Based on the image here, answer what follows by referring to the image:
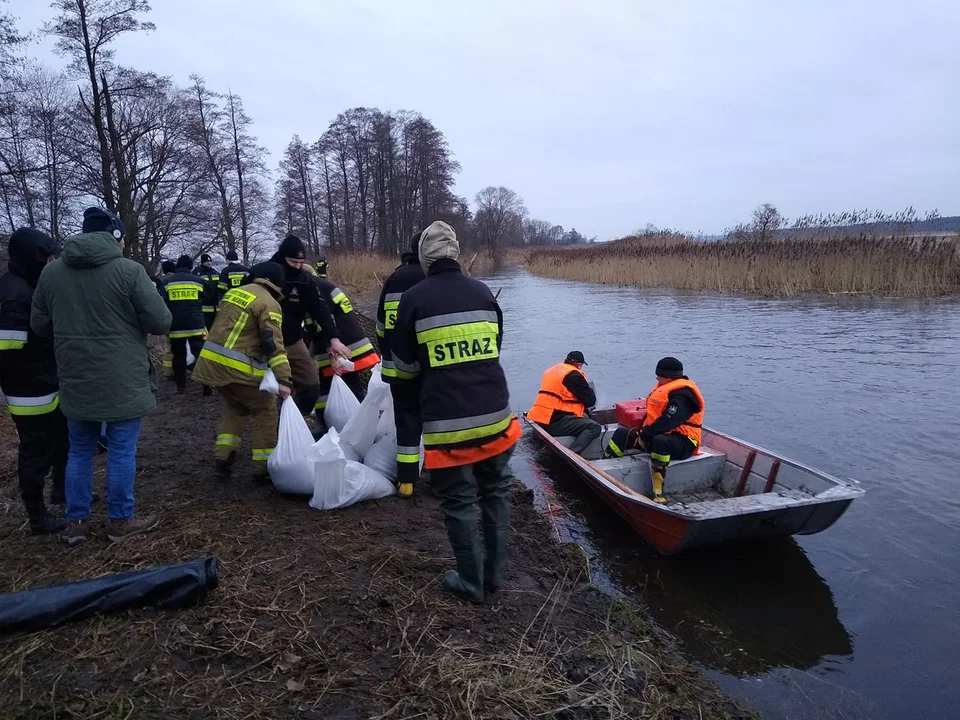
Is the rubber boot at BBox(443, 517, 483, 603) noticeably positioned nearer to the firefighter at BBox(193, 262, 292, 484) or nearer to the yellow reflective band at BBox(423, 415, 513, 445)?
the yellow reflective band at BBox(423, 415, 513, 445)

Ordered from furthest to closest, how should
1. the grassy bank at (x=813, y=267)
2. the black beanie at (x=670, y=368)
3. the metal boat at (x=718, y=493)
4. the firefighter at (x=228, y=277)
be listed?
1. the grassy bank at (x=813, y=267)
2. the firefighter at (x=228, y=277)
3. the black beanie at (x=670, y=368)
4. the metal boat at (x=718, y=493)

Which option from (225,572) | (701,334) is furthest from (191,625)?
(701,334)

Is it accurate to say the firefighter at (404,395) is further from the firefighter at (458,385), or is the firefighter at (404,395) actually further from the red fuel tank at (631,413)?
the red fuel tank at (631,413)

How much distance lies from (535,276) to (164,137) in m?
24.0

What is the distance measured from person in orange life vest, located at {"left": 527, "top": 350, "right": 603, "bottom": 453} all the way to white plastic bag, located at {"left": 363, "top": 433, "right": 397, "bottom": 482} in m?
2.99

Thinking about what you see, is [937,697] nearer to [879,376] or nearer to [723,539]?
[723,539]

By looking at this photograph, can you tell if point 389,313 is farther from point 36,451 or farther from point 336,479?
point 36,451

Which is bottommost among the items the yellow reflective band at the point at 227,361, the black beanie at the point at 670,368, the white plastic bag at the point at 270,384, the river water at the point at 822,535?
the river water at the point at 822,535

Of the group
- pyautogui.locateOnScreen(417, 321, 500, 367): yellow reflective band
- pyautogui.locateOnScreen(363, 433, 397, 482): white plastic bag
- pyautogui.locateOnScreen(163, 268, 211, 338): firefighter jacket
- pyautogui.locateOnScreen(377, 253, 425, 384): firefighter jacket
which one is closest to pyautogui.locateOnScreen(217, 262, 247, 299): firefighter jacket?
pyautogui.locateOnScreen(163, 268, 211, 338): firefighter jacket

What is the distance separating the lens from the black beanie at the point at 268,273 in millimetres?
4727

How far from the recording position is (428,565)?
3.79 metres

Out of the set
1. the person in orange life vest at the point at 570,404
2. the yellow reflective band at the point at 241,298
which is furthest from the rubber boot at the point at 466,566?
the person in orange life vest at the point at 570,404

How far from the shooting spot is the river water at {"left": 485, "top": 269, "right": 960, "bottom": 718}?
4008 mm

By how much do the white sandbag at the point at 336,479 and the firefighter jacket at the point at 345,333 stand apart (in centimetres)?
140
